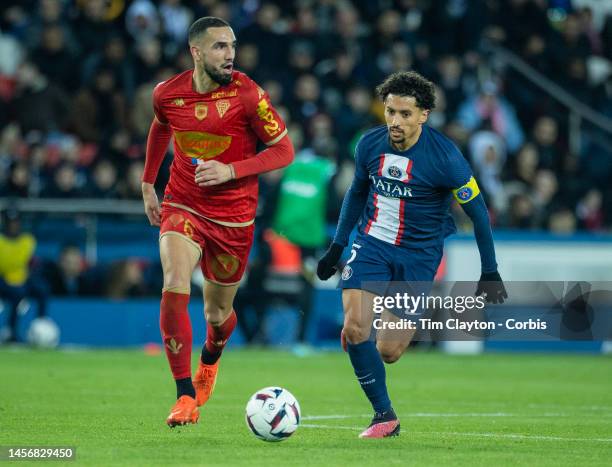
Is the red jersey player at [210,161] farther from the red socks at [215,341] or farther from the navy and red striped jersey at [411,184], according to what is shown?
the navy and red striped jersey at [411,184]

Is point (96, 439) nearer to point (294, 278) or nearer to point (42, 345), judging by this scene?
point (42, 345)

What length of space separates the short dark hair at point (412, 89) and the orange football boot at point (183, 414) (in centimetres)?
228

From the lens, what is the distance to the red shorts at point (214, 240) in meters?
8.25

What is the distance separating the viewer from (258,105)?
834 cm

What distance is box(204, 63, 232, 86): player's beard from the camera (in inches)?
325

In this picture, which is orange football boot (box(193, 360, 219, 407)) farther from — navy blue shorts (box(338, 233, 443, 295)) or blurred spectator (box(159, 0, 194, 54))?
blurred spectator (box(159, 0, 194, 54))

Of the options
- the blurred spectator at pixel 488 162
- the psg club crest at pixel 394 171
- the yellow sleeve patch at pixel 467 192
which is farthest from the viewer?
the blurred spectator at pixel 488 162

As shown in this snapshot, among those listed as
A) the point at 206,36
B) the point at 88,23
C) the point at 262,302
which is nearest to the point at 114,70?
the point at 88,23

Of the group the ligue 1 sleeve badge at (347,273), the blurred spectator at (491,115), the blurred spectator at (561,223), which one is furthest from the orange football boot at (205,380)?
the blurred spectator at (491,115)

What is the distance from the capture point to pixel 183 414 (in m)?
7.56

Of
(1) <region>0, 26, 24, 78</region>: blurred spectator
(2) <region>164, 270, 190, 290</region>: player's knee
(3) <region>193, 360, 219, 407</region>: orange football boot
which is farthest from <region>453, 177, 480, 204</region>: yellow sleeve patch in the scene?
(1) <region>0, 26, 24, 78</region>: blurred spectator

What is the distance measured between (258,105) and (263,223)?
8509mm

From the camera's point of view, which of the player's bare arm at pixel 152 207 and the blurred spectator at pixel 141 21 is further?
the blurred spectator at pixel 141 21
